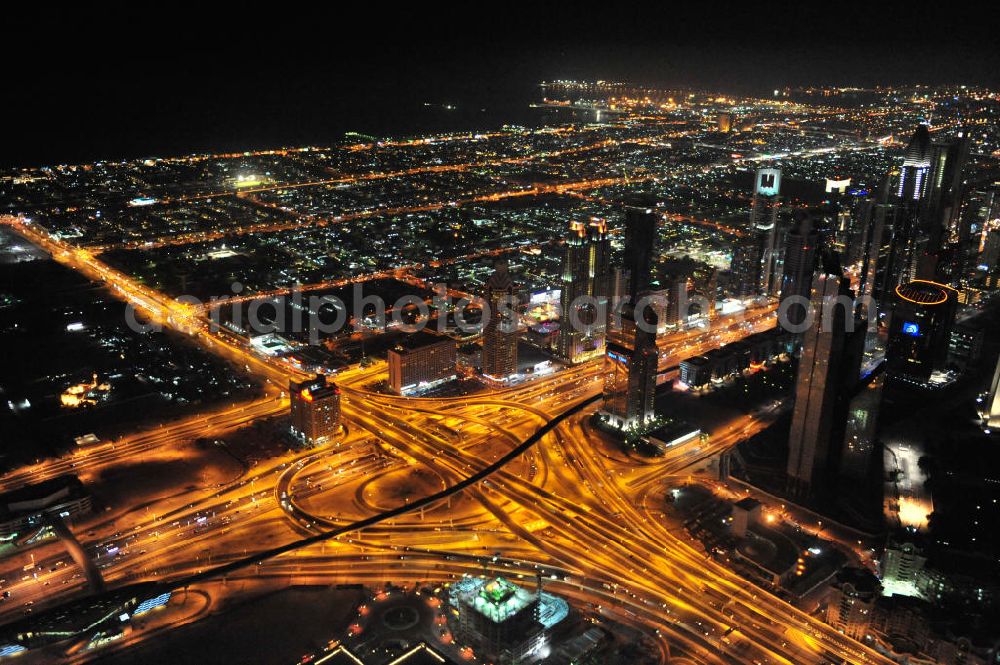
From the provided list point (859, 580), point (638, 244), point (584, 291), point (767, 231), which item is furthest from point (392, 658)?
point (767, 231)

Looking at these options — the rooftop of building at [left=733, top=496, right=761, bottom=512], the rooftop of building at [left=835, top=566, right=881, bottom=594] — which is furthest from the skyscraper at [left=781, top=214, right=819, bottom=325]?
the rooftop of building at [left=835, top=566, right=881, bottom=594]

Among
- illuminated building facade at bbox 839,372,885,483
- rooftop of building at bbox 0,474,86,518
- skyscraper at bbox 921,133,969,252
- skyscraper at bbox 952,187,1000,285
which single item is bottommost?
rooftop of building at bbox 0,474,86,518

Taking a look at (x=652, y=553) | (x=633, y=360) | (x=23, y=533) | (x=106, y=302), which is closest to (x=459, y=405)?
(x=633, y=360)

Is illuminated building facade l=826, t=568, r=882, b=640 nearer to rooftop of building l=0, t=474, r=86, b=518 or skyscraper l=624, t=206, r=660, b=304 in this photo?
rooftop of building l=0, t=474, r=86, b=518

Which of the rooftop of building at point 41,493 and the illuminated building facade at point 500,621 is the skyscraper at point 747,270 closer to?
the illuminated building facade at point 500,621

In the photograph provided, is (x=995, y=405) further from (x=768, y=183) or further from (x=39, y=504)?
(x=39, y=504)
